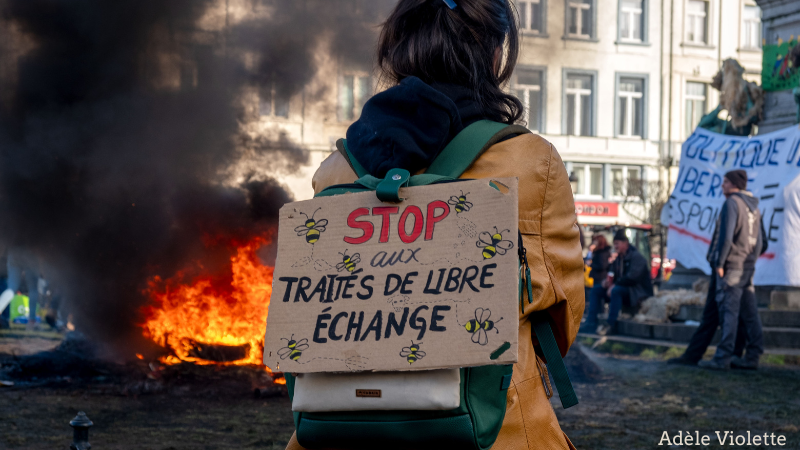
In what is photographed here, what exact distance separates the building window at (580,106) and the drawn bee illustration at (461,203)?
30.7 metres

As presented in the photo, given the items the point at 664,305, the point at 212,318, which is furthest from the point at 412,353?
the point at 664,305

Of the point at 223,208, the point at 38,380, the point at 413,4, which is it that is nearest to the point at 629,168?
the point at 223,208

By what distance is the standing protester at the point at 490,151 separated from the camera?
141 centimetres

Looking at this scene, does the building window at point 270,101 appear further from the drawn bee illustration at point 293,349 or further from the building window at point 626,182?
the building window at point 626,182

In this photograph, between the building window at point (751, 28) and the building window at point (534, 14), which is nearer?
the building window at point (534, 14)

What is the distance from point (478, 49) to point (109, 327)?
298 inches

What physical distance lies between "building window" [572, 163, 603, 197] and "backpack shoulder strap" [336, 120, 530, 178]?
30.7 metres

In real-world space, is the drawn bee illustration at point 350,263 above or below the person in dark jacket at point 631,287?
above

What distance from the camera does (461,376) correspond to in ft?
4.24

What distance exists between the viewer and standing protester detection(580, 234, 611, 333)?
11.9m

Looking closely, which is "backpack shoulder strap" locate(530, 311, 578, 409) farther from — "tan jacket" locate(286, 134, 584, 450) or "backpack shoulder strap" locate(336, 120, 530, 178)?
"backpack shoulder strap" locate(336, 120, 530, 178)

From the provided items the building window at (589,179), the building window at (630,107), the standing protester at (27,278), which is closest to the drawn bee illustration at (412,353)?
the standing protester at (27,278)

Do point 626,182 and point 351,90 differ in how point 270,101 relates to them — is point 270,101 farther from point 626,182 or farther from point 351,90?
point 626,182

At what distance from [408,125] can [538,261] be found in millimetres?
348
